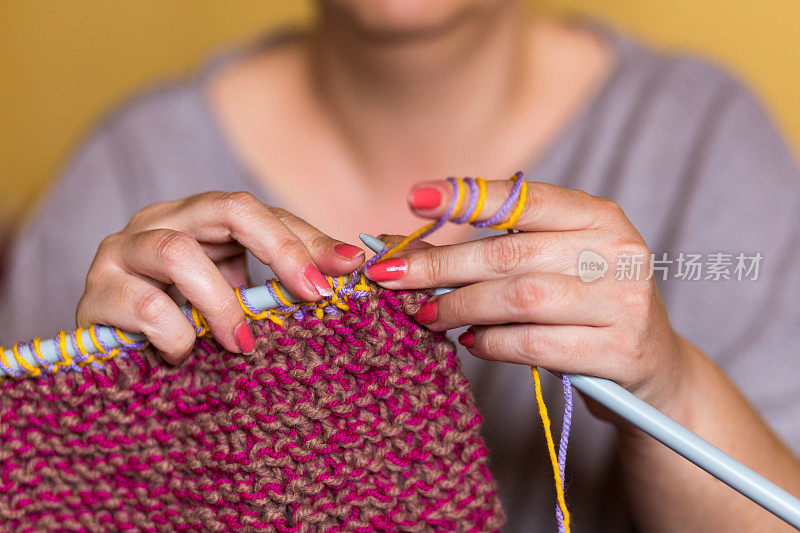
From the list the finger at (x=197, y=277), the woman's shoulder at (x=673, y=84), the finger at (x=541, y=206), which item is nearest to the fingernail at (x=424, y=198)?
the finger at (x=541, y=206)

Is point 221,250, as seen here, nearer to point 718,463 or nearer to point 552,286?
point 552,286

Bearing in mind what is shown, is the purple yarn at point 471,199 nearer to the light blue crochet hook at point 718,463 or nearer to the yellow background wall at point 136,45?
the light blue crochet hook at point 718,463

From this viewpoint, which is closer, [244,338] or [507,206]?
[507,206]

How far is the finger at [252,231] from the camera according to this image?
0.63 meters

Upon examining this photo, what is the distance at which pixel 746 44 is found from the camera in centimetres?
163

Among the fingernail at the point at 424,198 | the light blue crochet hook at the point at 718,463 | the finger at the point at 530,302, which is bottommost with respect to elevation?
the light blue crochet hook at the point at 718,463

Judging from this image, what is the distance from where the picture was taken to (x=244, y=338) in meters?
0.67

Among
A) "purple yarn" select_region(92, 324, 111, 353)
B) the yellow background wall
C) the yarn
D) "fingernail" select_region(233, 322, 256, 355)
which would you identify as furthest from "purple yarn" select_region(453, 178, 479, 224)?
the yellow background wall

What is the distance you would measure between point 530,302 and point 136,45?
5.91 feet

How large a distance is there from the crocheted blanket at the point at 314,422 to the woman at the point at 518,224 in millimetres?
42

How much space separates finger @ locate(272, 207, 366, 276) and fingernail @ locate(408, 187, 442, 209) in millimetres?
103

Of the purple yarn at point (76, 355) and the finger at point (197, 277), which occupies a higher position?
the finger at point (197, 277)

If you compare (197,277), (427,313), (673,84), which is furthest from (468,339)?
(673,84)

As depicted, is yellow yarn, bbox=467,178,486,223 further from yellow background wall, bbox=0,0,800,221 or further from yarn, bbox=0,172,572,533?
yellow background wall, bbox=0,0,800,221
